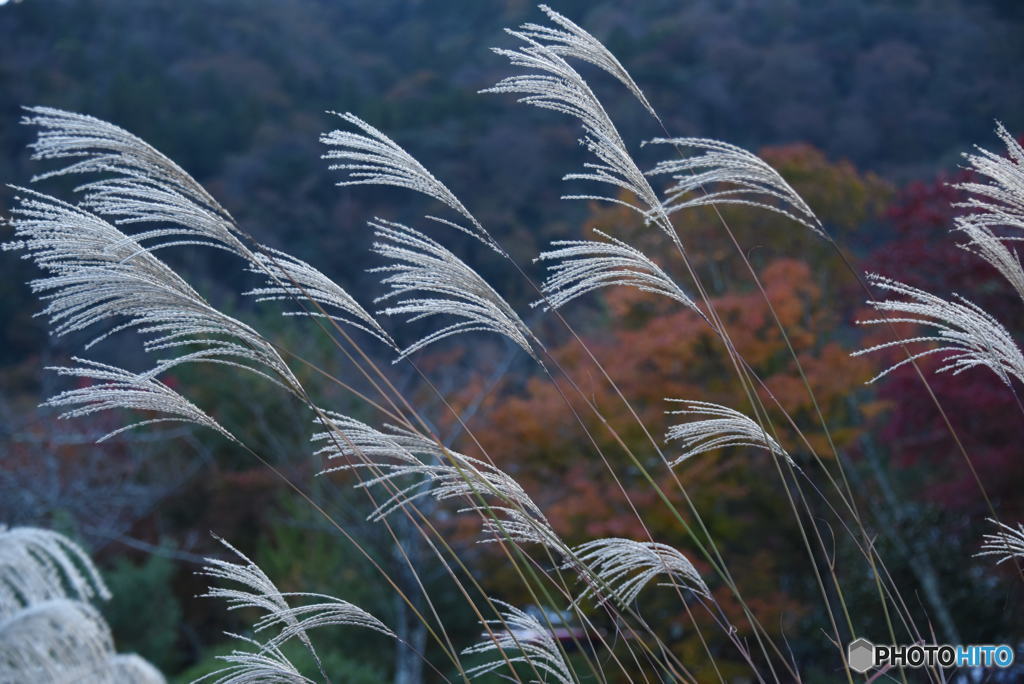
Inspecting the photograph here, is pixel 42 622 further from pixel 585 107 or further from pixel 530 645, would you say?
pixel 585 107

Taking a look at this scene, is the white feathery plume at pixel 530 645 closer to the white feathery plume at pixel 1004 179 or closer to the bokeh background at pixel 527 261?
the bokeh background at pixel 527 261

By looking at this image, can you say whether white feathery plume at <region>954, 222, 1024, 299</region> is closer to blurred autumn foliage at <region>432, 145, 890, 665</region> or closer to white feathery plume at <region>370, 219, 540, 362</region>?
white feathery plume at <region>370, 219, 540, 362</region>

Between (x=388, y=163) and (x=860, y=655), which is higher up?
(x=388, y=163)

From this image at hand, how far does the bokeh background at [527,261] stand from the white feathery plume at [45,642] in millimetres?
Answer: 2378

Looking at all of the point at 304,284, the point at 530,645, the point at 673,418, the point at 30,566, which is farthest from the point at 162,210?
the point at 673,418

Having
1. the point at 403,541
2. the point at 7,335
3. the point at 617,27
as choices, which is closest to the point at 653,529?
the point at 403,541

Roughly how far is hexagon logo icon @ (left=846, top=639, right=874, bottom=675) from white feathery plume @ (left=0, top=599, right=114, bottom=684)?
238cm

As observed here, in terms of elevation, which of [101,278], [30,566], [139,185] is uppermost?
[139,185]

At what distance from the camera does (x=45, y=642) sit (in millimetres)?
2916

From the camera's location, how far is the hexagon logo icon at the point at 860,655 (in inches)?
74.9

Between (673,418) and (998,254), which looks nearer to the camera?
(998,254)

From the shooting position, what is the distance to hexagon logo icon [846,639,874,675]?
6.24 feet

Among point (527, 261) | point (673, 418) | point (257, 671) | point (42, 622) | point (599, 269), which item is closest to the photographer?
point (257, 671)

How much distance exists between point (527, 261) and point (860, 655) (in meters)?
13.0
